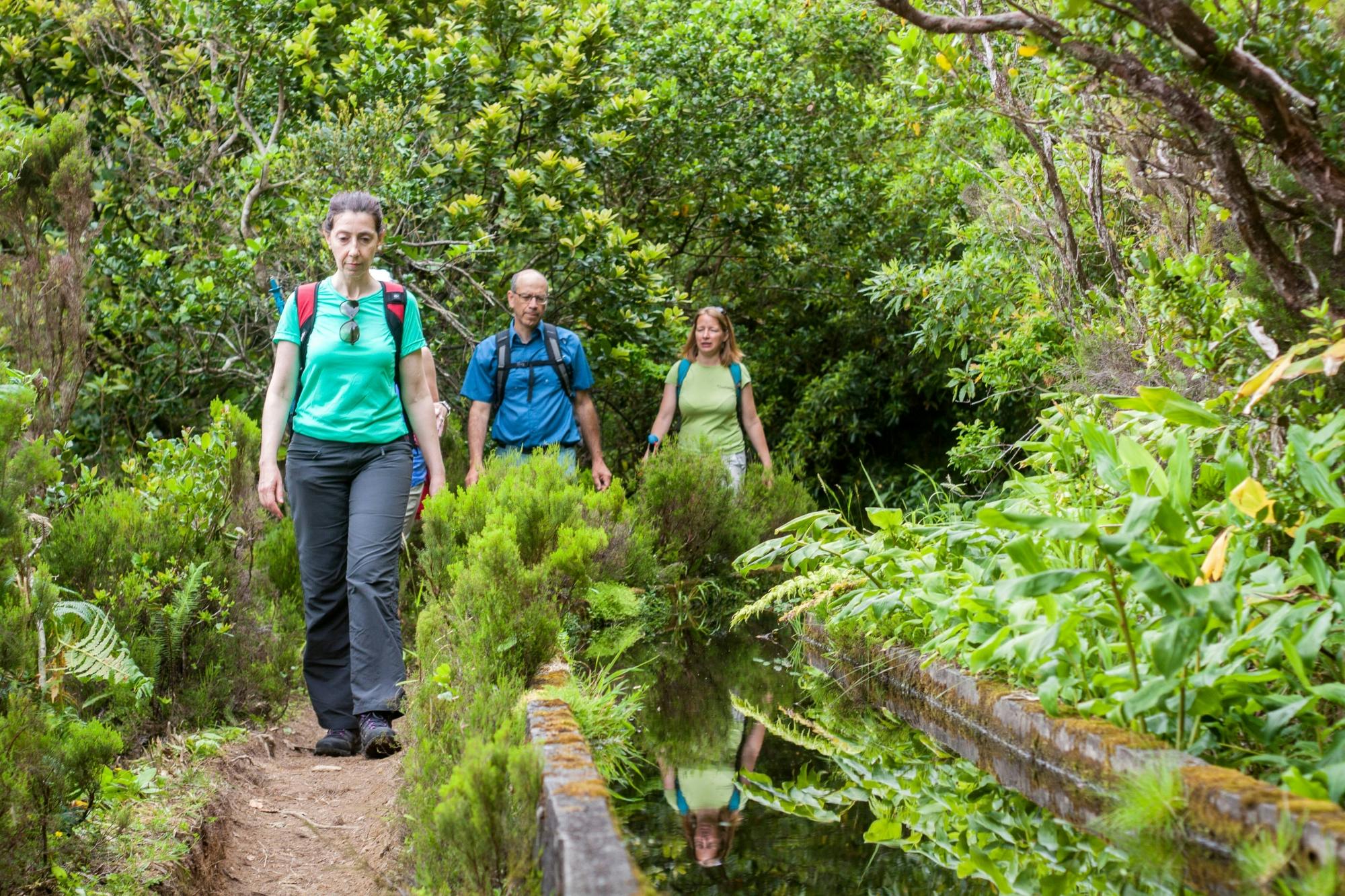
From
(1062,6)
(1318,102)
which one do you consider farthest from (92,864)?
(1318,102)

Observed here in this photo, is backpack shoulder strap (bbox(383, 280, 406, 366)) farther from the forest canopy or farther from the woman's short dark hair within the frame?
the forest canopy

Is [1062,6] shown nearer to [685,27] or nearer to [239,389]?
[239,389]

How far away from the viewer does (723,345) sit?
9.90m

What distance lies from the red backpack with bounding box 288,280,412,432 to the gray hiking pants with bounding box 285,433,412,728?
25 centimetres

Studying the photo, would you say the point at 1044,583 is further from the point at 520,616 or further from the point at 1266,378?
the point at 520,616

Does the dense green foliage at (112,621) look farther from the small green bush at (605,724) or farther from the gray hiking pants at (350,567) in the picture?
the small green bush at (605,724)

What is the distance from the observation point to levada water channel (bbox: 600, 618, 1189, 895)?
363 centimetres

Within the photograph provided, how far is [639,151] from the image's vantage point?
13.5m

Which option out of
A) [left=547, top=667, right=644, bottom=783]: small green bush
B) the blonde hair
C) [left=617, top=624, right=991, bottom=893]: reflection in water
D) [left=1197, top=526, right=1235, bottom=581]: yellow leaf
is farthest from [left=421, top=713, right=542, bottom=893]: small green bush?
the blonde hair

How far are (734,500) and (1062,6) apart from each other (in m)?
5.56

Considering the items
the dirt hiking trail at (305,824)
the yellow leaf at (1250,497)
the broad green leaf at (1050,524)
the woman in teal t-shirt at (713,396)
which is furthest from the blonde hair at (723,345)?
the yellow leaf at (1250,497)

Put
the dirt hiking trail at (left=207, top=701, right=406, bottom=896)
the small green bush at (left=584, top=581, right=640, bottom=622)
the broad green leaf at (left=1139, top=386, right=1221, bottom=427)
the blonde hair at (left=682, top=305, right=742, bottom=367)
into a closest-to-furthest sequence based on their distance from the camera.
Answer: the broad green leaf at (left=1139, top=386, right=1221, bottom=427)
the dirt hiking trail at (left=207, top=701, right=406, bottom=896)
the small green bush at (left=584, top=581, right=640, bottom=622)
the blonde hair at (left=682, top=305, right=742, bottom=367)

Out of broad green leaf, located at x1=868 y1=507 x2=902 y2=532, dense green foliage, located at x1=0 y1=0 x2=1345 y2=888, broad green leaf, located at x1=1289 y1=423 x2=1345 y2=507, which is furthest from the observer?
broad green leaf, located at x1=868 y1=507 x2=902 y2=532

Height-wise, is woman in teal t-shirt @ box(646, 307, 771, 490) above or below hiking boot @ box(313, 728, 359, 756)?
above
